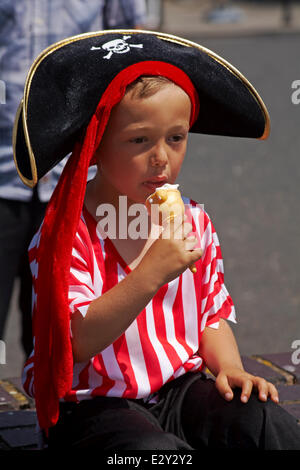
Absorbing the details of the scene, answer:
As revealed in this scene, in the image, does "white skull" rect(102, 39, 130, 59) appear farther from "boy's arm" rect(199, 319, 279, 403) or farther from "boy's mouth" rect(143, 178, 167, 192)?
"boy's arm" rect(199, 319, 279, 403)

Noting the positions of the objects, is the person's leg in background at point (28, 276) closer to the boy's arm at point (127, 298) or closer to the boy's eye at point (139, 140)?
the boy's eye at point (139, 140)

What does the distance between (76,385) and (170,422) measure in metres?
0.28

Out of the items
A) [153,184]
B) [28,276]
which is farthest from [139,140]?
[28,276]

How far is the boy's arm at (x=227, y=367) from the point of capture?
8.34ft

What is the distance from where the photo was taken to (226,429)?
8.18 ft

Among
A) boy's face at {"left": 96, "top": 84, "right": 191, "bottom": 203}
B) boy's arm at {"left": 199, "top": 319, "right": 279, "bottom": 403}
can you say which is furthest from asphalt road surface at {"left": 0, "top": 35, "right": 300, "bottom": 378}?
boy's face at {"left": 96, "top": 84, "right": 191, "bottom": 203}

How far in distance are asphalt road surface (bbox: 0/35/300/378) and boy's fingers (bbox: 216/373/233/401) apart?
7.18 feet

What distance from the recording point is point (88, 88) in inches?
96.0

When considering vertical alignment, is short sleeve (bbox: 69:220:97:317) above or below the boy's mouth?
below

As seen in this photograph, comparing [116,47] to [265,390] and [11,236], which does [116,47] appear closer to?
[265,390]

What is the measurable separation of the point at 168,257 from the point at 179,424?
511mm

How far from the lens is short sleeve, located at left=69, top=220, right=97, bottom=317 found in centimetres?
243

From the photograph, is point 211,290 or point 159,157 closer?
point 159,157
